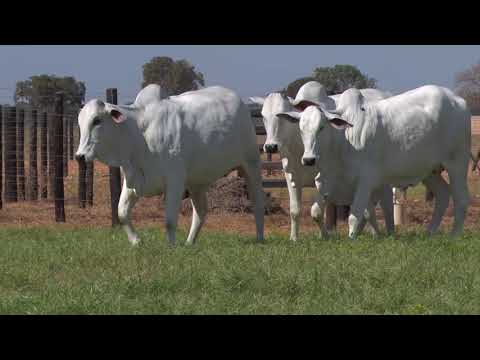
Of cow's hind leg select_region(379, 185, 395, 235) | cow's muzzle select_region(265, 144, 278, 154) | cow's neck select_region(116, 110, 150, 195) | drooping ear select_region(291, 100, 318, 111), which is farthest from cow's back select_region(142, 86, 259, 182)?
cow's hind leg select_region(379, 185, 395, 235)

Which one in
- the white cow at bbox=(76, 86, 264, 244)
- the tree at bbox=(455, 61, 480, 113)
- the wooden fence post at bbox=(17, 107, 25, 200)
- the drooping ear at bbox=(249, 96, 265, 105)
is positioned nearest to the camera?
the white cow at bbox=(76, 86, 264, 244)

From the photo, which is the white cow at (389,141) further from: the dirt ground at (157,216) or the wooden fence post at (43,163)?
the wooden fence post at (43,163)

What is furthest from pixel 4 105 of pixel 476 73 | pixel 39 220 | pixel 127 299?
pixel 476 73

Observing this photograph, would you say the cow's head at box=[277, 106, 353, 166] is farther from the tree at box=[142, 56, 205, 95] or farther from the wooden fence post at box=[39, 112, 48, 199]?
the tree at box=[142, 56, 205, 95]

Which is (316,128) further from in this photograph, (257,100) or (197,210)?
(257,100)

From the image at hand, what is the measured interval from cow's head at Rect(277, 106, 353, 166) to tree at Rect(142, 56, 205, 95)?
47.5 meters

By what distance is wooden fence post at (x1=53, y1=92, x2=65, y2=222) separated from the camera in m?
16.9

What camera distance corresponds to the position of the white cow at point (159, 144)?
11.9m

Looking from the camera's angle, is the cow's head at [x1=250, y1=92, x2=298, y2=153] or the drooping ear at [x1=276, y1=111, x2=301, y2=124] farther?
the cow's head at [x1=250, y1=92, x2=298, y2=153]

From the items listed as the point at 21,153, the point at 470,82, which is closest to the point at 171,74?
the point at 470,82

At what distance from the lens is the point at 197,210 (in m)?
12.9

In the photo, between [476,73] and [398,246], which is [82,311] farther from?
[476,73]

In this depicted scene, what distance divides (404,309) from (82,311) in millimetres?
2315

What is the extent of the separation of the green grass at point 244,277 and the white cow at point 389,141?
80cm
